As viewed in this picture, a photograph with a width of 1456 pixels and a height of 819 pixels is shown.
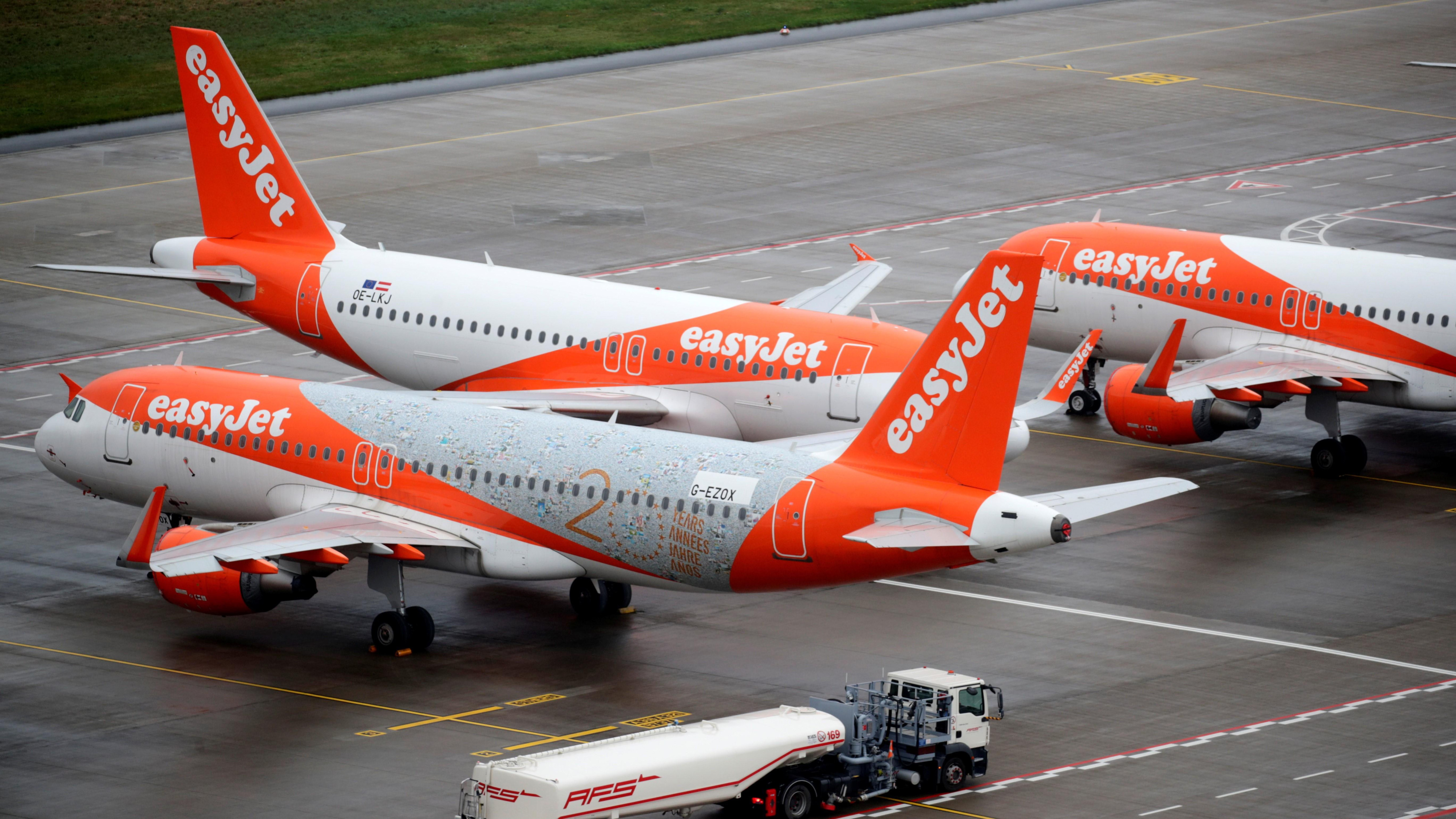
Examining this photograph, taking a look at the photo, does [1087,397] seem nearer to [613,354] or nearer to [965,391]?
[613,354]

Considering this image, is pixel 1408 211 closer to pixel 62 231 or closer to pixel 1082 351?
pixel 1082 351

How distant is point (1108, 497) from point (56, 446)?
24178mm

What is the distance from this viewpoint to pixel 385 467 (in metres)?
45.0

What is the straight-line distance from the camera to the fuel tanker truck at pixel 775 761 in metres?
32.4

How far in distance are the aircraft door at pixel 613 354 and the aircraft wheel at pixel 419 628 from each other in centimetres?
1334

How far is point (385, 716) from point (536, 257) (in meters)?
40.2

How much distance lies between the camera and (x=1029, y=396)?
6375 cm

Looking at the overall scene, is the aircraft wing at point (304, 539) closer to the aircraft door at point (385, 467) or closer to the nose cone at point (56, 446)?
the aircraft door at point (385, 467)

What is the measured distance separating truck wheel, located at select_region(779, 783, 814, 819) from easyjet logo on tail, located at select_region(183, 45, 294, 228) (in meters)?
30.8

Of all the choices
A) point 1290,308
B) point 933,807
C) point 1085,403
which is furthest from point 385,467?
point 1290,308

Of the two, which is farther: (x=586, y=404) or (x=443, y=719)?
(x=586, y=404)

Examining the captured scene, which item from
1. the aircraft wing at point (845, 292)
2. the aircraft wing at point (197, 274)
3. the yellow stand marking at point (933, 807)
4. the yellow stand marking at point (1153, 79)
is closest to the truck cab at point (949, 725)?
the yellow stand marking at point (933, 807)

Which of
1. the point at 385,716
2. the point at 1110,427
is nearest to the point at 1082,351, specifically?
the point at 1110,427

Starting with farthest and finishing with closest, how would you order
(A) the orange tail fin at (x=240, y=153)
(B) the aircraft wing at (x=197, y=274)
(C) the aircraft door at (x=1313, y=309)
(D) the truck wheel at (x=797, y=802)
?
(A) the orange tail fin at (x=240, y=153) → (B) the aircraft wing at (x=197, y=274) → (C) the aircraft door at (x=1313, y=309) → (D) the truck wheel at (x=797, y=802)
